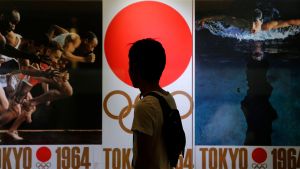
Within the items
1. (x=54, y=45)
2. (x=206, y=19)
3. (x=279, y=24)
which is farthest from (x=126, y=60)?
(x=279, y=24)

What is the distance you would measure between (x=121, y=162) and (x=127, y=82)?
0.71 m

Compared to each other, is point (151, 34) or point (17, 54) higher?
point (151, 34)

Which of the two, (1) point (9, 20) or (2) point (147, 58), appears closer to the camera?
(2) point (147, 58)

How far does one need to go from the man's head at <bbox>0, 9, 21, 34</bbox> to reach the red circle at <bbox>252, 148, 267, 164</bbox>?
2399mm

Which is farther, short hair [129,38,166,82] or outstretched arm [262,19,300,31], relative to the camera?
outstretched arm [262,19,300,31]

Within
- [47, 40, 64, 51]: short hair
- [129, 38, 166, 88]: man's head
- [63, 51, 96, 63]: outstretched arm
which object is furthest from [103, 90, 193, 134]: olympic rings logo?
[129, 38, 166, 88]: man's head

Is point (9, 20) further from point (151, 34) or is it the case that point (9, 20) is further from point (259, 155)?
point (259, 155)

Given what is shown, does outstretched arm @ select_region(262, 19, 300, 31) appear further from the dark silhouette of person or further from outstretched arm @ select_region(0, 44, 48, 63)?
outstretched arm @ select_region(0, 44, 48, 63)

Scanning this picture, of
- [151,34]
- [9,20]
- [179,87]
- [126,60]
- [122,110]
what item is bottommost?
[122,110]

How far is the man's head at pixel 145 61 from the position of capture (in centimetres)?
178

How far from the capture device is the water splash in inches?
150

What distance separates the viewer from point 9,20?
12.4 feet

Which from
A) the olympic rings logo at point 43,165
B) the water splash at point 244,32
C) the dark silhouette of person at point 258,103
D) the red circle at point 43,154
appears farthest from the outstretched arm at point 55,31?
the dark silhouette of person at point 258,103

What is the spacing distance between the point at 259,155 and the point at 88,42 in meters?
1.82
